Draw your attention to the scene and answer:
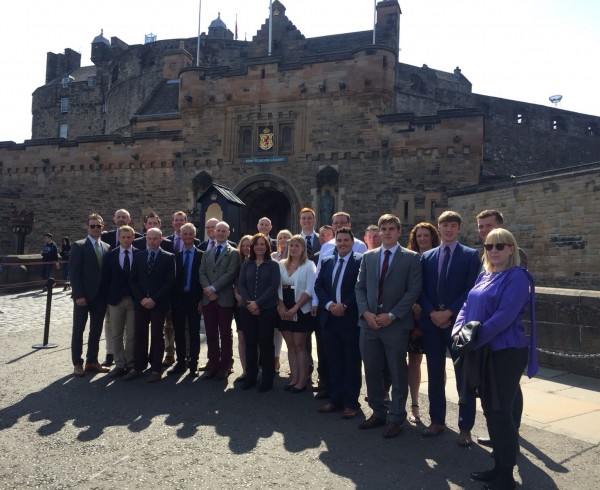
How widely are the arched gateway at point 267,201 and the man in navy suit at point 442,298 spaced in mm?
13772

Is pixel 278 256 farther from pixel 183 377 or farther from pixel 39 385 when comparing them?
pixel 39 385

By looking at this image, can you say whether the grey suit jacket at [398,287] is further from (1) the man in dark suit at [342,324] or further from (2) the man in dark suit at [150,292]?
(2) the man in dark suit at [150,292]

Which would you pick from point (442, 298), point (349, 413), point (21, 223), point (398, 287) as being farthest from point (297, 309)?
point (21, 223)

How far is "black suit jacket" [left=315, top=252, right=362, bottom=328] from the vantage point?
4.92 m

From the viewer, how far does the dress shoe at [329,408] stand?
484cm

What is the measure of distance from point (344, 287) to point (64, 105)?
154 feet

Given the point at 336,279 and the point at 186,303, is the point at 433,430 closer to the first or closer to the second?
the point at 336,279

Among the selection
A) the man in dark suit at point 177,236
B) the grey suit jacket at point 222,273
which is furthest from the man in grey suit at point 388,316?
the man in dark suit at point 177,236

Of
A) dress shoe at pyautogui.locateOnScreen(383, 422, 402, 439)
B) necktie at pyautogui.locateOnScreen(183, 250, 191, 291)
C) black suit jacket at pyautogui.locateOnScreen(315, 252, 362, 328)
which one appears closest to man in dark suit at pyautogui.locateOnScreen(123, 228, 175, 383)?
necktie at pyautogui.locateOnScreen(183, 250, 191, 291)

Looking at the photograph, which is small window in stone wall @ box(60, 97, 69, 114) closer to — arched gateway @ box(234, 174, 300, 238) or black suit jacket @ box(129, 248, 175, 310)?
arched gateway @ box(234, 174, 300, 238)

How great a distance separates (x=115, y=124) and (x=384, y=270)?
125 feet

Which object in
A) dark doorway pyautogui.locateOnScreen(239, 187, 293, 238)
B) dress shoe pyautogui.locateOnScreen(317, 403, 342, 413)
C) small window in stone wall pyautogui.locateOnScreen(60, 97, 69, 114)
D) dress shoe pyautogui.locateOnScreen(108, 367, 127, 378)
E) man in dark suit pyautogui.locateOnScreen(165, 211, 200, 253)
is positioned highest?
small window in stone wall pyautogui.locateOnScreen(60, 97, 69, 114)

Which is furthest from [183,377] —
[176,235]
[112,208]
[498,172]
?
[498,172]

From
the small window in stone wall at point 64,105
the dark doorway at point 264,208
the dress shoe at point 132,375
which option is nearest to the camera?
the dress shoe at point 132,375
